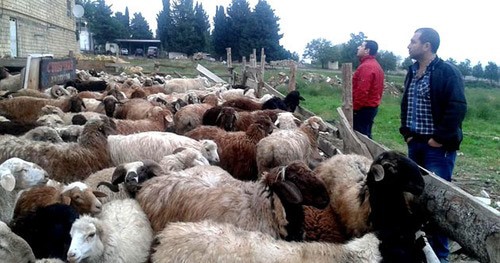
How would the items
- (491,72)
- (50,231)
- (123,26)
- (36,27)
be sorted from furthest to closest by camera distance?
(123,26)
(491,72)
(36,27)
(50,231)

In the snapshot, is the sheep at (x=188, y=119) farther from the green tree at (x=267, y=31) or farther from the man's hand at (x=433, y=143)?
the green tree at (x=267, y=31)

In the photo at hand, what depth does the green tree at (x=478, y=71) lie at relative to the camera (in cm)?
5338

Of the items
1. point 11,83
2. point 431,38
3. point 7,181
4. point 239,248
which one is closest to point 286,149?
point 431,38

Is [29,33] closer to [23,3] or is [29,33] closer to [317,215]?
[23,3]

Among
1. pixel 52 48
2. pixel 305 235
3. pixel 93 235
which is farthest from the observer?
pixel 52 48

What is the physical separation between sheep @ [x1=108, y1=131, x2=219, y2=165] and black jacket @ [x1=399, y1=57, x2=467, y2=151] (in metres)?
2.92

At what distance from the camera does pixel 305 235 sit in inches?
164

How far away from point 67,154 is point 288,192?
3.34m

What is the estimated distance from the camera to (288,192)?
3.92 m

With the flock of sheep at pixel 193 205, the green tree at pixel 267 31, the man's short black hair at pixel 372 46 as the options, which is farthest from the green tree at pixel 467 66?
the flock of sheep at pixel 193 205

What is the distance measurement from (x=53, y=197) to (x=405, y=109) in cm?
393

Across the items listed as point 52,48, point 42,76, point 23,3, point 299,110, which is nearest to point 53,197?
point 299,110

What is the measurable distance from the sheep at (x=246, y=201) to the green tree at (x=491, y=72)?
5423 centimetres

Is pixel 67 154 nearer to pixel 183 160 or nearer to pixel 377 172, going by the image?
pixel 183 160
